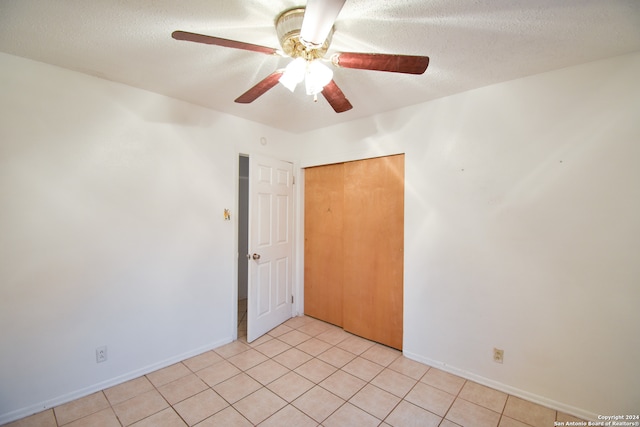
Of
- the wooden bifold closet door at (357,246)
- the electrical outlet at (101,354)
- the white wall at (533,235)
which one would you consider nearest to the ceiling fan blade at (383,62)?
the white wall at (533,235)

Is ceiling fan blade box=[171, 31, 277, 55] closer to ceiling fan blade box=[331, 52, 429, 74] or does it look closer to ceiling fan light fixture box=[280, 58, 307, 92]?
ceiling fan light fixture box=[280, 58, 307, 92]

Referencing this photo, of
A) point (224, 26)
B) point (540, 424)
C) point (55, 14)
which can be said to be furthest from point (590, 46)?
point (55, 14)

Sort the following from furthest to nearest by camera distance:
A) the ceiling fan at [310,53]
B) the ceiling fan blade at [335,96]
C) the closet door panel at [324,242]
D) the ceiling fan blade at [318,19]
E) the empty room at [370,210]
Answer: the closet door panel at [324,242] → the ceiling fan blade at [335,96] → the empty room at [370,210] → the ceiling fan at [310,53] → the ceiling fan blade at [318,19]

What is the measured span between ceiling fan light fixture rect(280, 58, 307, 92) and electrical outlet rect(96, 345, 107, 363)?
2340 mm

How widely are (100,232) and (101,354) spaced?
93 cm

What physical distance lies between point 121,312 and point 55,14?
1973 mm

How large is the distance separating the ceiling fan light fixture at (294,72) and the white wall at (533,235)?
1.46 metres

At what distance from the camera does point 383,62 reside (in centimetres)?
127

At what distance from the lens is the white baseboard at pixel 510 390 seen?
1.75m

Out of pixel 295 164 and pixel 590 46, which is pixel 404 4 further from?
pixel 295 164

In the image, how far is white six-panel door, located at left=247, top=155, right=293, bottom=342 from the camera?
2791 mm

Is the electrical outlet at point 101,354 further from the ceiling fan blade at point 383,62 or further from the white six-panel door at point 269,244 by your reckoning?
the ceiling fan blade at point 383,62

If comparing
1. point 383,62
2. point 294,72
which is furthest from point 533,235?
point 294,72

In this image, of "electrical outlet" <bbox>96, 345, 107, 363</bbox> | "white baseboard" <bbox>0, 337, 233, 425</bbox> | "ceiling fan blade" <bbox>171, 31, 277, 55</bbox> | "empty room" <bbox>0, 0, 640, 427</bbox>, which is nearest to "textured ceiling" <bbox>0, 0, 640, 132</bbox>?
"empty room" <bbox>0, 0, 640, 427</bbox>
